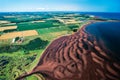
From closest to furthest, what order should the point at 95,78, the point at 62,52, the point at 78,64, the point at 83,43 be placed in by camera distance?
the point at 95,78 → the point at 78,64 → the point at 62,52 → the point at 83,43

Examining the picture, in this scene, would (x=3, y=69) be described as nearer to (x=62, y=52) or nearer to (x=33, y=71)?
(x=33, y=71)

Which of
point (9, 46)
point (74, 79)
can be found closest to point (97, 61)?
point (74, 79)

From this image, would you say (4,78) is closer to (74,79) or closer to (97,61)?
(74,79)

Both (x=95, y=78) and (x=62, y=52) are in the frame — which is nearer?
(x=95, y=78)

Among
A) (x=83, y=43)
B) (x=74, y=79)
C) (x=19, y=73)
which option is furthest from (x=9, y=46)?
(x=74, y=79)

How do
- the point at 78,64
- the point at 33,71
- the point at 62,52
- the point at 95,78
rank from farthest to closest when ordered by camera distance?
the point at 62,52
the point at 78,64
the point at 33,71
the point at 95,78

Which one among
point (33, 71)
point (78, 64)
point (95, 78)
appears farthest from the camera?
point (78, 64)
